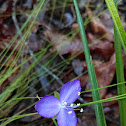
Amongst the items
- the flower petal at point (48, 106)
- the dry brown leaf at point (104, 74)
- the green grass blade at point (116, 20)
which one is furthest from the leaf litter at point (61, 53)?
the green grass blade at point (116, 20)

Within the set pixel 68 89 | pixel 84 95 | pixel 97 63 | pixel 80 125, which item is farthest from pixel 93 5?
pixel 68 89

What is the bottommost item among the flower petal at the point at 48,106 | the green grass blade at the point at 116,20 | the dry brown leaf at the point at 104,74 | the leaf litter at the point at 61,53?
the dry brown leaf at the point at 104,74

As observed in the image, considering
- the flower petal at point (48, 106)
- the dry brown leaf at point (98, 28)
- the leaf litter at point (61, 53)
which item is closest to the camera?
the flower petal at point (48, 106)

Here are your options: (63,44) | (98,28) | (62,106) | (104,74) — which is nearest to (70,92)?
(62,106)

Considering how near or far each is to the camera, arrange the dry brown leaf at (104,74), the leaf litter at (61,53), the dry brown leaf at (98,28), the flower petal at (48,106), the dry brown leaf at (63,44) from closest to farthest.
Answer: the flower petal at (48,106) → the leaf litter at (61,53) → the dry brown leaf at (104,74) → the dry brown leaf at (63,44) → the dry brown leaf at (98,28)

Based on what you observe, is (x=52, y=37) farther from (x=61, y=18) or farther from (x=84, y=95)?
(x=84, y=95)

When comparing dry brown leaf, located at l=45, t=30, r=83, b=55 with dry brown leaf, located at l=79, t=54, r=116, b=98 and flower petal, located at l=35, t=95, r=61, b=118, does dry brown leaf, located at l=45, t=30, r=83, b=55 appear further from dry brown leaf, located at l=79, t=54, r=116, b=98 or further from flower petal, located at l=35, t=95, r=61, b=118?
flower petal, located at l=35, t=95, r=61, b=118

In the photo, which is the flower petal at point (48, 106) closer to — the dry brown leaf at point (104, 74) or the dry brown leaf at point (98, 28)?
the dry brown leaf at point (104, 74)

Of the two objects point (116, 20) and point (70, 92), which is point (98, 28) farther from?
point (70, 92)
